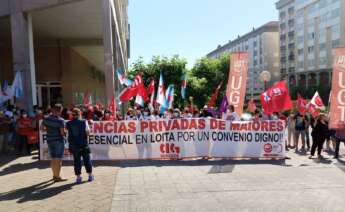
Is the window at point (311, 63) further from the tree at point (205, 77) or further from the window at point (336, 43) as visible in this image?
the tree at point (205, 77)

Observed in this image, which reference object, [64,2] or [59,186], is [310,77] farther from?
[59,186]

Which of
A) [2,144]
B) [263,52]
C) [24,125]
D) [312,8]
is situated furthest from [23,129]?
[263,52]

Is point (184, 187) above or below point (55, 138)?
below

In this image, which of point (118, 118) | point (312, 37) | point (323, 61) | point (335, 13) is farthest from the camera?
point (312, 37)

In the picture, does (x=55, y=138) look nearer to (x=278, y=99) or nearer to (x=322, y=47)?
(x=278, y=99)

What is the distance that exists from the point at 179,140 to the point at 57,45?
51.5ft

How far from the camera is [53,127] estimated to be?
832 centimetres

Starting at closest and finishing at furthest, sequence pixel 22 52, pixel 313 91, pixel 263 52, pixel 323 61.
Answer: pixel 22 52
pixel 313 91
pixel 323 61
pixel 263 52

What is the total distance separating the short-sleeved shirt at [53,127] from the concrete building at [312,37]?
7385cm

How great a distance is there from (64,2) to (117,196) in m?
9.57

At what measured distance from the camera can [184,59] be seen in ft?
114

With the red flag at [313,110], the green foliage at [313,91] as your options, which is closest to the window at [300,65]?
the green foliage at [313,91]

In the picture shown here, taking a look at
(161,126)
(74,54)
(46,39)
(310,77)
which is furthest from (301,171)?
(310,77)

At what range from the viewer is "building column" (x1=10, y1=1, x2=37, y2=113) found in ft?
47.3
